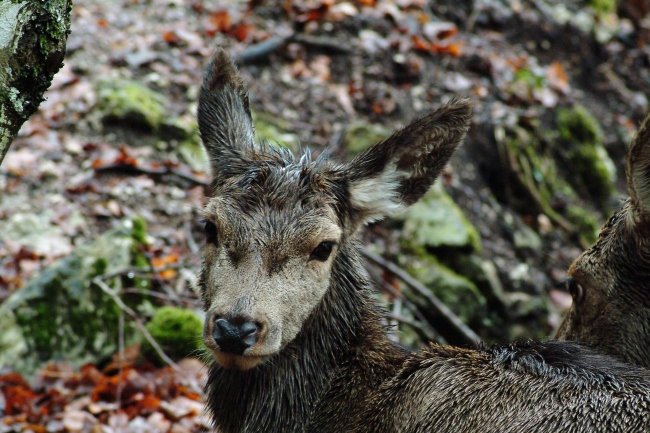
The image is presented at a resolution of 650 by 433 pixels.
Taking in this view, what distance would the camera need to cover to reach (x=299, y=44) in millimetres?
11281

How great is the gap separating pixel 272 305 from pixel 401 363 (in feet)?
3.14

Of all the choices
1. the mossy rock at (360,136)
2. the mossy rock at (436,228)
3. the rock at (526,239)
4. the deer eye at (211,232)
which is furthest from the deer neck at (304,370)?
the rock at (526,239)

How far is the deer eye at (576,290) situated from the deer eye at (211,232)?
8.34 ft

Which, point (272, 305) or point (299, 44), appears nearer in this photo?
point (272, 305)

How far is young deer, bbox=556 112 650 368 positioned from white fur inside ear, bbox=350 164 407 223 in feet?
4.62

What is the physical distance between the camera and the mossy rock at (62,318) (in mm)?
6422

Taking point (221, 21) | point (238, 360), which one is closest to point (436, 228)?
point (221, 21)

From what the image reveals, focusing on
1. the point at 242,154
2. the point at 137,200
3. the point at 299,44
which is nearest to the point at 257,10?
the point at 299,44

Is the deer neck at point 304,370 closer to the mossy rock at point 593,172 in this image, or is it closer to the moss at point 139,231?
the moss at point 139,231

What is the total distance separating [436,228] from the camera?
8.88 metres

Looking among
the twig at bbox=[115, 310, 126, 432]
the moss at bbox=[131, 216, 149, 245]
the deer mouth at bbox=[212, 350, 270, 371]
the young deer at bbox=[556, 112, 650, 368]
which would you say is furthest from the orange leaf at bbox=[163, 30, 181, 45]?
the deer mouth at bbox=[212, 350, 270, 371]

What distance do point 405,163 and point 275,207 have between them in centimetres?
99

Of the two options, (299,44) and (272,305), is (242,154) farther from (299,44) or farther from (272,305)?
(299,44)

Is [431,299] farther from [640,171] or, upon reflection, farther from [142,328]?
[640,171]
